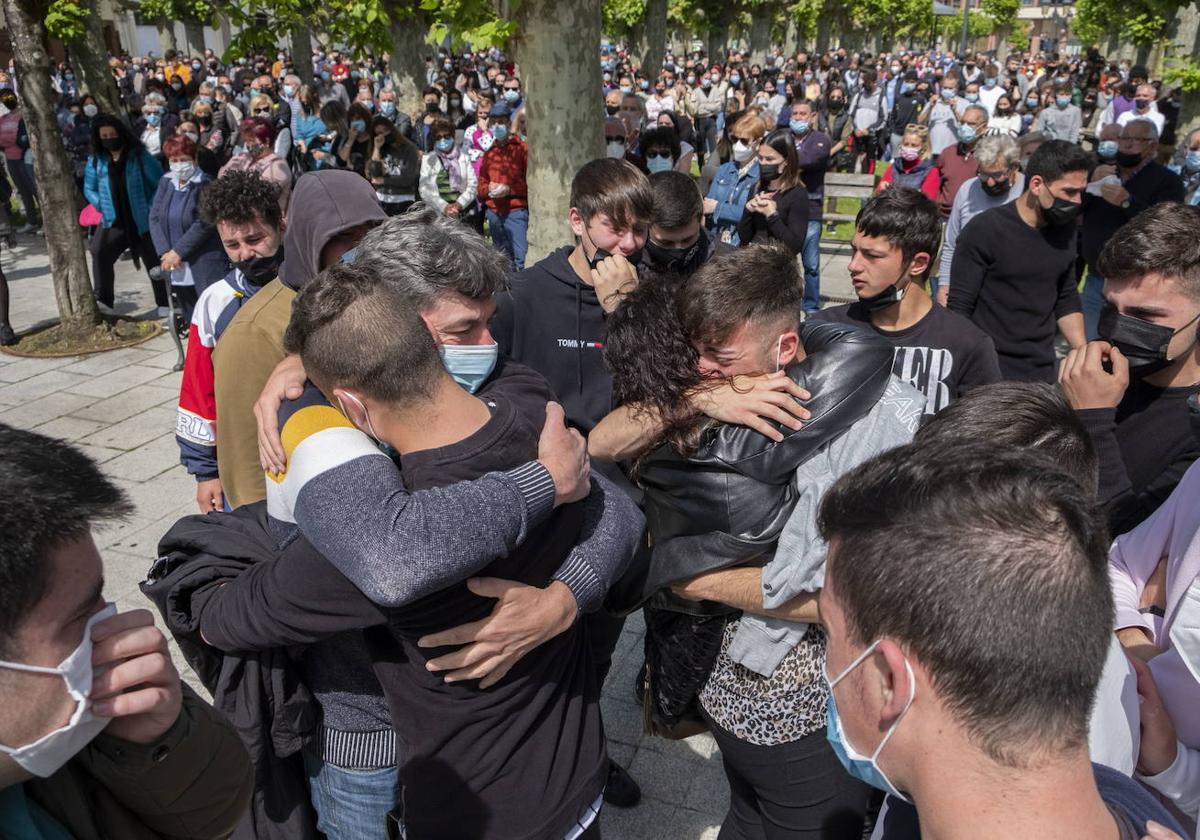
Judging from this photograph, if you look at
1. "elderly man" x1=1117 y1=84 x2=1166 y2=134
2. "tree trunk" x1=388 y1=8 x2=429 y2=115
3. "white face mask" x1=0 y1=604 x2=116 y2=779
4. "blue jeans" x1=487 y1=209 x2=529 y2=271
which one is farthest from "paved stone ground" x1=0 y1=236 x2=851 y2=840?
"tree trunk" x1=388 y1=8 x2=429 y2=115

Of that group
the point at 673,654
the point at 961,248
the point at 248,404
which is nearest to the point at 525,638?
the point at 673,654

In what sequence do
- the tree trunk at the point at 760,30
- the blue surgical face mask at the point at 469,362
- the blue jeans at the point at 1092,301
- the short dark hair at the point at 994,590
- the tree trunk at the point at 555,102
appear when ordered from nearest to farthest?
the short dark hair at the point at 994,590 → the blue surgical face mask at the point at 469,362 → the tree trunk at the point at 555,102 → the blue jeans at the point at 1092,301 → the tree trunk at the point at 760,30

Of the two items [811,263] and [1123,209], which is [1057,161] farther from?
[811,263]

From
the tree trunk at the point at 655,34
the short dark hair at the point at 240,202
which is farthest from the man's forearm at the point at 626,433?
the tree trunk at the point at 655,34

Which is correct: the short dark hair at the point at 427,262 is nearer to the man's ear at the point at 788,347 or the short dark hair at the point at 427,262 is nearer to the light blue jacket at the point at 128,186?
the man's ear at the point at 788,347

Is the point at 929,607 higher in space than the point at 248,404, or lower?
higher

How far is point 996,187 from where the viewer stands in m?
6.14

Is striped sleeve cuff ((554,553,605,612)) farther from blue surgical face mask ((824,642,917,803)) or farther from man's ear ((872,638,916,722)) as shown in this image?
man's ear ((872,638,916,722))

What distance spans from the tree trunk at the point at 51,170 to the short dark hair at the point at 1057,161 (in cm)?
746

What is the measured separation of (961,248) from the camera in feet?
15.2

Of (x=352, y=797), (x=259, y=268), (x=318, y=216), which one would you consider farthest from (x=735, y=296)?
(x=259, y=268)

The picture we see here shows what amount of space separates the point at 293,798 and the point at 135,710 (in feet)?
3.26

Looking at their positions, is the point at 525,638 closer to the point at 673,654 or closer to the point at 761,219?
the point at 673,654

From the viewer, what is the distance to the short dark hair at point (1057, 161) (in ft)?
14.5
